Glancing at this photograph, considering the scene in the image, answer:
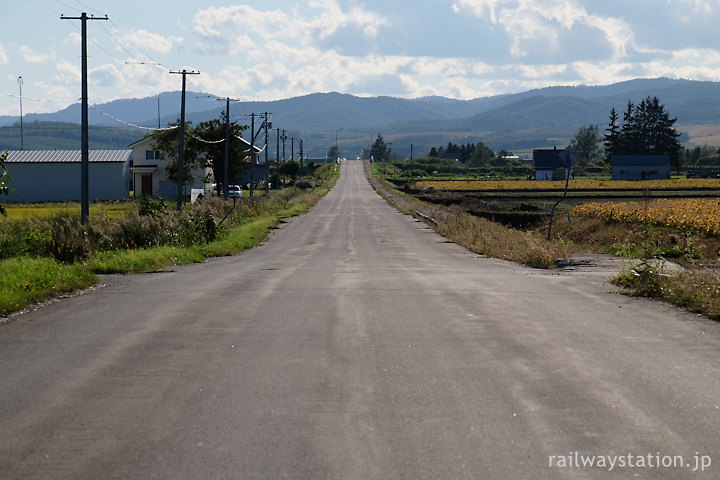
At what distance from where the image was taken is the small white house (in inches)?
3216

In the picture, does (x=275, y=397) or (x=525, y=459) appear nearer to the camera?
(x=525, y=459)

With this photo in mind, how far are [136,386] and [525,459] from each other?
3713 millimetres

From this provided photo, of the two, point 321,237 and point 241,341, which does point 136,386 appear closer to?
point 241,341

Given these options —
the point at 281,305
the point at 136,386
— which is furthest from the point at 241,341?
the point at 281,305

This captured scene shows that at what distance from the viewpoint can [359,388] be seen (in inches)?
268

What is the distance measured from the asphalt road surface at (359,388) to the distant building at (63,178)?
6843 cm

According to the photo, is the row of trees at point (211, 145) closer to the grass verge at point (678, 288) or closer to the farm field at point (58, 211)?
the farm field at point (58, 211)

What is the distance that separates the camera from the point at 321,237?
3784cm

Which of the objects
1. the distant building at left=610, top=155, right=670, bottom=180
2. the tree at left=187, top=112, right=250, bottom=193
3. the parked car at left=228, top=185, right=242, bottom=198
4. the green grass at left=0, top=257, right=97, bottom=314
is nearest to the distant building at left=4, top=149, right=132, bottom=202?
the parked car at left=228, top=185, right=242, bottom=198

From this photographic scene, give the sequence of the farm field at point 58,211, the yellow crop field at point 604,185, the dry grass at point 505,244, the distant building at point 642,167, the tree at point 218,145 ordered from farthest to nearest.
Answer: the distant building at point 642,167, the yellow crop field at point 604,185, the tree at point 218,145, the farm field at point 58,211, the dry grass at point 505,244

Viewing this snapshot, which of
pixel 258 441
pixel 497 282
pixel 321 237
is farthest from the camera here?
pixel 321 237

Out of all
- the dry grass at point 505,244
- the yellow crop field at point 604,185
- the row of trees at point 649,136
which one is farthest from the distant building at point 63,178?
the row of trees at point 649,136

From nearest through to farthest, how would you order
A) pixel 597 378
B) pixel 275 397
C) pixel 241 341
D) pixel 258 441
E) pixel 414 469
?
pixel 414 469 → pixel 258 441 → pixel 275 397 → pixel 597 378 → pixel 241 341

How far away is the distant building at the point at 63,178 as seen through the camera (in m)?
76.9
